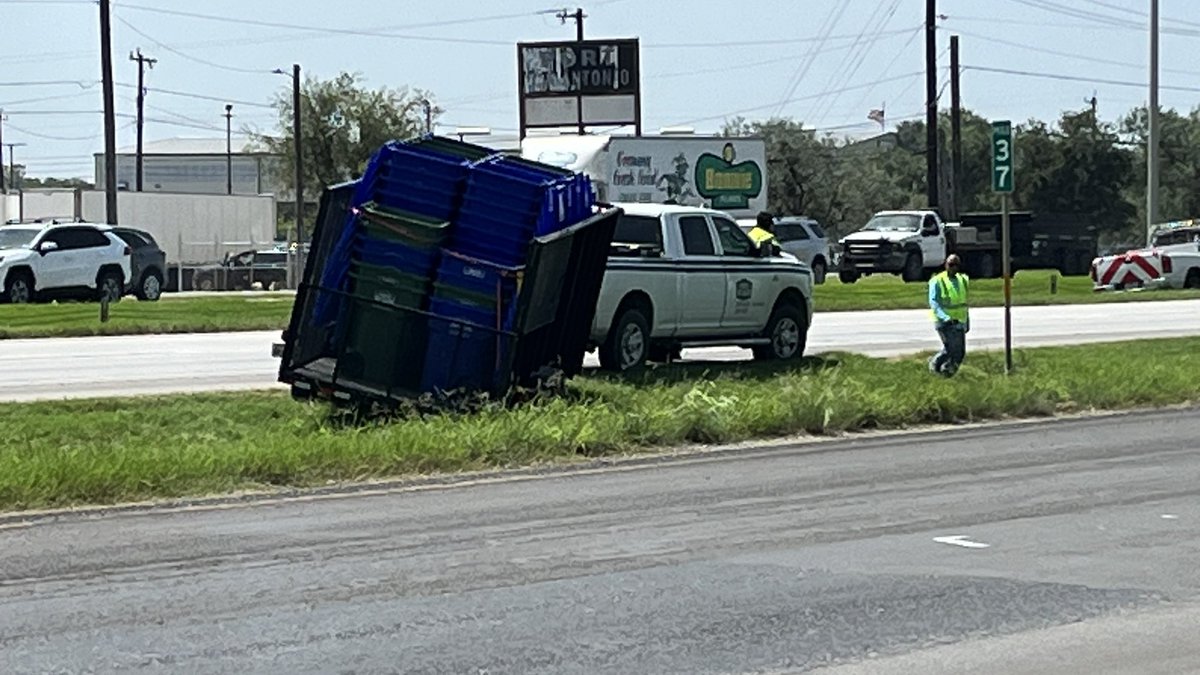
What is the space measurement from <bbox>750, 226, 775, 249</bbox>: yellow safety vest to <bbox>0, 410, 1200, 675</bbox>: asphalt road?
31.3 feet

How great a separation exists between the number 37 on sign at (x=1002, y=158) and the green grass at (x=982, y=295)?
15620 millimetres

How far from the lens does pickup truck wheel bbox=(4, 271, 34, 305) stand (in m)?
35.0

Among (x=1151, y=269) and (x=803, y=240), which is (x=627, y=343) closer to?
(x=803, y=240)

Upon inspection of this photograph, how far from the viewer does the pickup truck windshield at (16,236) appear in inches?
1407

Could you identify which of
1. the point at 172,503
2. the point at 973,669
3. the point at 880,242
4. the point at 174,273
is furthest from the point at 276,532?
the point at 174,273

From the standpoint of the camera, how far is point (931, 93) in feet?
195

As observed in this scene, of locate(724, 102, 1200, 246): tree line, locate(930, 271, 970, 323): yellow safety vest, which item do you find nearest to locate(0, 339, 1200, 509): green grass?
locate(930, 271, 970, 323): yellow safety vest

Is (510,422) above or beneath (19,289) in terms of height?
beneath

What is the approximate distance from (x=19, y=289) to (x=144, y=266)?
375 centimetres

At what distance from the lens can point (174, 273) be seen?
203ft

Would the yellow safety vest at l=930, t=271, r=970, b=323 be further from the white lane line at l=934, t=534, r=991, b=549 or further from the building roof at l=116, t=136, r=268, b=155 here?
the building roof at l=116, t=136, r=268, b=155

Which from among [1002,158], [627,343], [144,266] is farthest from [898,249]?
[627,343]

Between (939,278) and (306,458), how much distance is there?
378 inches

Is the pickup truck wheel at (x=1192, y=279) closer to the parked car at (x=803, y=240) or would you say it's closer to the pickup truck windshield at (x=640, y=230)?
the parked car at (x=803, y=240)
